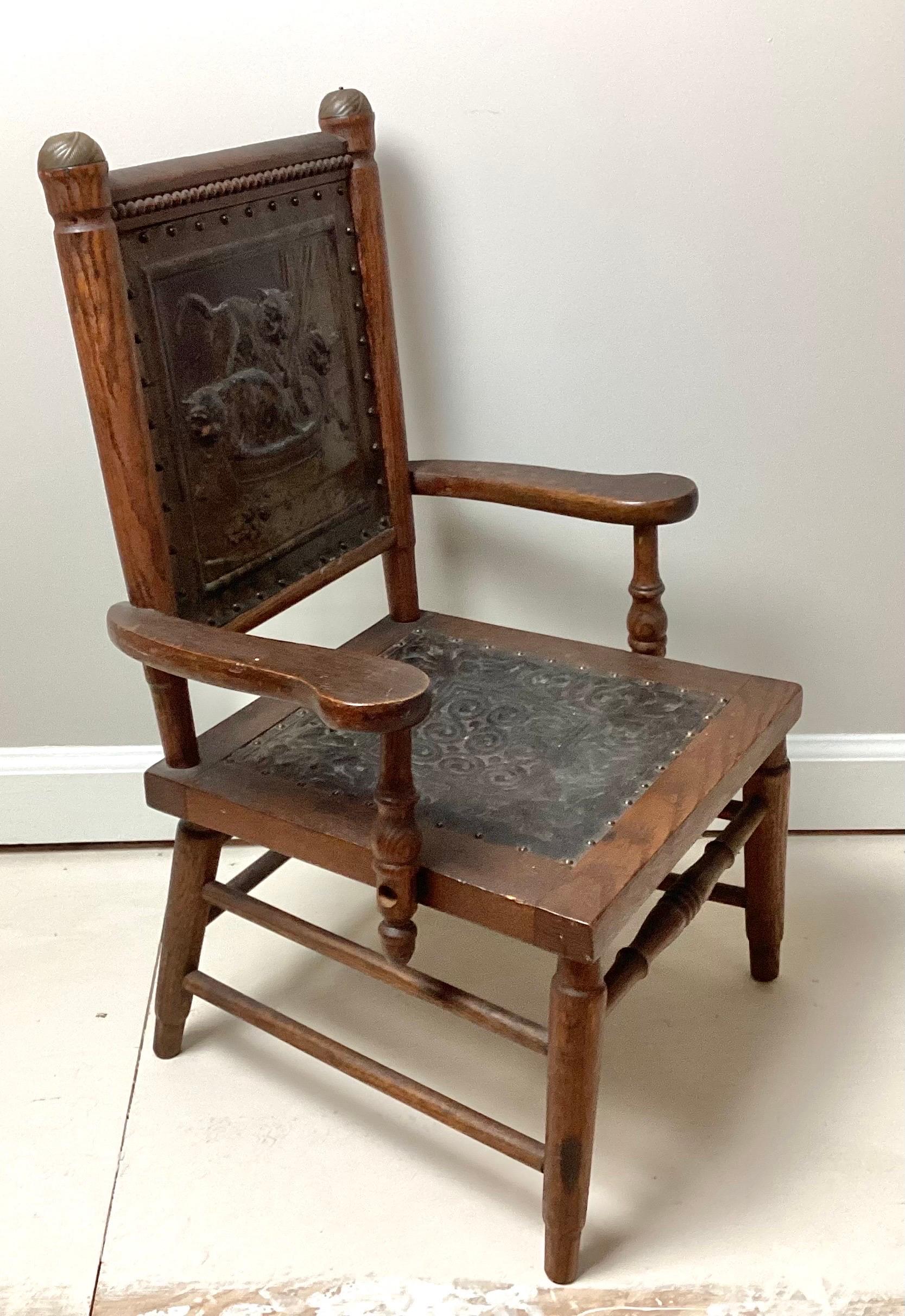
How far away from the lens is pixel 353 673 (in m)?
1.07

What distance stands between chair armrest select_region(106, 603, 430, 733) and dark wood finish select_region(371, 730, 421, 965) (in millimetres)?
53

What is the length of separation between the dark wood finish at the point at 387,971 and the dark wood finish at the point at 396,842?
0.13 meters

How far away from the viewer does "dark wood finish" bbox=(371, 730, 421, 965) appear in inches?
42.5

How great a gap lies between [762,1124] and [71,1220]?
2.52 feet

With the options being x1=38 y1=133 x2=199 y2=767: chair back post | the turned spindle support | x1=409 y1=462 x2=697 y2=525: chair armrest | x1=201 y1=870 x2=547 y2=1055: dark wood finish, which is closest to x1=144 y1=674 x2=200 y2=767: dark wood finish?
x1=38 y1=133 x2=199 y2=767: chair back post

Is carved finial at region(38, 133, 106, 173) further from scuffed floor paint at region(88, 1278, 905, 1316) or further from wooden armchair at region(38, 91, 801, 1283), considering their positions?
scuffed floor paint at region(88, 1278, 905, 1316)

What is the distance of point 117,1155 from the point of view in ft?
4.72

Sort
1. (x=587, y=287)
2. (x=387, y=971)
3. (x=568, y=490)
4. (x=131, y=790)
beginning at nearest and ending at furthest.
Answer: (x=387, y=971)
(x=568, y=490)
(x=587, y=287)
(x=131, y=790)

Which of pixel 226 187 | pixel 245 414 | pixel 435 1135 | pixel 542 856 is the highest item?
pixel 226 187

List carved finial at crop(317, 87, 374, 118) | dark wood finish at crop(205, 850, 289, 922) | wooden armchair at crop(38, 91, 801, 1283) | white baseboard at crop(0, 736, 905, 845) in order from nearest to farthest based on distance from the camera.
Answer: wooden armchair at crop(38, 91, 801, 1283)
carved finial at crop(317, 87, 374, 118)
dark wood finish at crop(205, 850, 289, 922)
white baseboard at crop(0, 736, 905, 845)

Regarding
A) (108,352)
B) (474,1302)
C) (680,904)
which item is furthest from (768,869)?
(108,352)

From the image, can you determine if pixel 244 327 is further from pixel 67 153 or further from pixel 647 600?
pixel 647 600

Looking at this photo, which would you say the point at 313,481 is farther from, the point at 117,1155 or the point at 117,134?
the point at 117,1155

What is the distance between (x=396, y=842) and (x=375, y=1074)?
0.36 m
